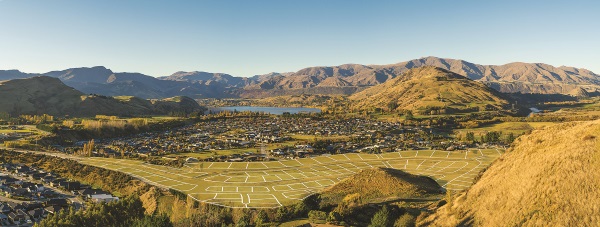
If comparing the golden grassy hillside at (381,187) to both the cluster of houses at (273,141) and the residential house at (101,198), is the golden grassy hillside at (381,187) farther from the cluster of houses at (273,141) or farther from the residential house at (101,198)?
the cluster of houses at (273,141)

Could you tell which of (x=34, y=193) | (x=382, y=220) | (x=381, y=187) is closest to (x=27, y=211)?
(x=34, y=193)

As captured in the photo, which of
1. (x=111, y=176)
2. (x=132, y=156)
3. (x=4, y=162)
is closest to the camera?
(x=111, y=176)

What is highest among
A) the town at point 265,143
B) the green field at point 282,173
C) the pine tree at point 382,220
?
Result: the pine tree at point 382,220

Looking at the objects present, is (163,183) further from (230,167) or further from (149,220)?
(149,220)

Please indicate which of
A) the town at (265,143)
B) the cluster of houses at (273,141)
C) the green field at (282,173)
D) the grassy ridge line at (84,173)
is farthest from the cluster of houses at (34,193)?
the town at (265,143)

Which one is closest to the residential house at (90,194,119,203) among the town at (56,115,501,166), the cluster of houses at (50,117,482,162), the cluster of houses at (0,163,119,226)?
the cluster of houses at (0,163,119,226)

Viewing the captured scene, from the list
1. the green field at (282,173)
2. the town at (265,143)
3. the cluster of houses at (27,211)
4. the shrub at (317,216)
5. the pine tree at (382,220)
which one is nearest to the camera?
the pine tree at (382,220)

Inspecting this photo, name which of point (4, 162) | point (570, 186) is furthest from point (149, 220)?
point (4, 162)
